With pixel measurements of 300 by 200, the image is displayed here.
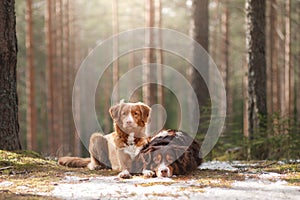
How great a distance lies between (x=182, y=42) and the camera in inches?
1309

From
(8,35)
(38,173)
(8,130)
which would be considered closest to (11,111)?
(8,130)

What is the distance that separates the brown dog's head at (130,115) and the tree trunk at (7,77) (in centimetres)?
220

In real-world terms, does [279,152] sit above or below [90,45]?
below

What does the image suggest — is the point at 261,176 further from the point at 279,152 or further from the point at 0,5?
the point at 0,5

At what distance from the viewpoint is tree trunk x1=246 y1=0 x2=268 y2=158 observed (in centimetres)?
980

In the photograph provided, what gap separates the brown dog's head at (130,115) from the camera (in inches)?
236

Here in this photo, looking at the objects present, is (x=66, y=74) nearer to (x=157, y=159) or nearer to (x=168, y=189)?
(x=157, y=159)

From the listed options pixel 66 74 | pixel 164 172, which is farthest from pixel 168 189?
pixel 66 74

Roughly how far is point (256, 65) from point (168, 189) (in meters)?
5.81

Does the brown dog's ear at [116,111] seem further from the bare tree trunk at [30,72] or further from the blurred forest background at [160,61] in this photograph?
the bare tree trunk at [30,72]

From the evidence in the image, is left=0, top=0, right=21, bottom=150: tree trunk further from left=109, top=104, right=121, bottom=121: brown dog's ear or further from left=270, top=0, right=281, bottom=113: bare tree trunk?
left=270, top=0, right=281, bottom=113: bare tree trunk

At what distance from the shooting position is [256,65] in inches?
390

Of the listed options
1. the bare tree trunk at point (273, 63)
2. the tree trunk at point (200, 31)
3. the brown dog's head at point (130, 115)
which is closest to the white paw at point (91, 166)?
the brown dog's head at point (130, 115)

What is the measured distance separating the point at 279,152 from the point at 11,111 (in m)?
5.42
